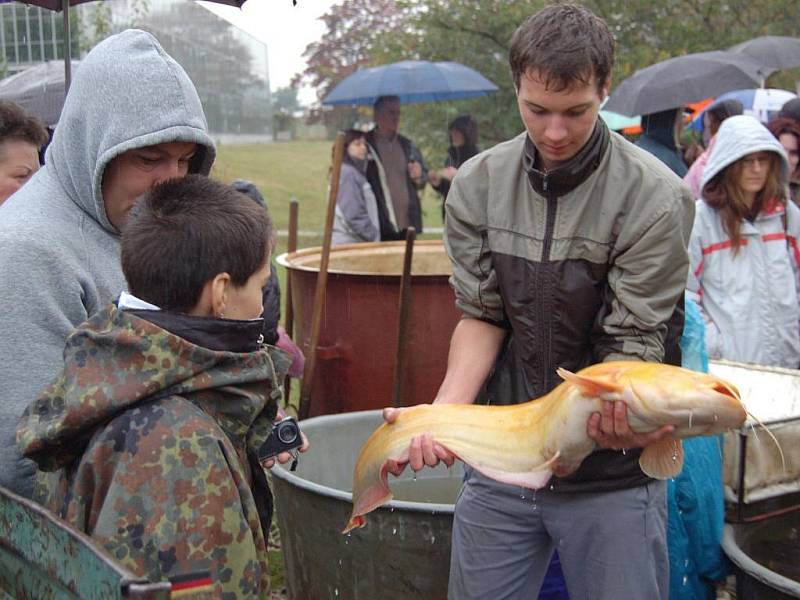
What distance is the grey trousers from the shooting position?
259 centimetres

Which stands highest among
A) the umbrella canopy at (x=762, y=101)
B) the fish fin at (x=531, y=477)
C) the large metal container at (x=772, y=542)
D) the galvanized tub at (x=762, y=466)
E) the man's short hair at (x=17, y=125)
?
the umbrella canopy at (x=762, y=101)

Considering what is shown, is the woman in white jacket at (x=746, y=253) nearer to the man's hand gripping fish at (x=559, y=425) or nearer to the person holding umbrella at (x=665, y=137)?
the person holding umbrella at (x=665, y=137)

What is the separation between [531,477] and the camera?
97.3 inches

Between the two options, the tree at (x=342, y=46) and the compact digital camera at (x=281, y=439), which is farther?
the tree at (x=342, y=46)

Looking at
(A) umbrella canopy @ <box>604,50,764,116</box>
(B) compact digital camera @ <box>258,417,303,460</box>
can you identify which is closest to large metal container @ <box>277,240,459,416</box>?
(B) compact digital camera @ <box>258,417,303,460</box>

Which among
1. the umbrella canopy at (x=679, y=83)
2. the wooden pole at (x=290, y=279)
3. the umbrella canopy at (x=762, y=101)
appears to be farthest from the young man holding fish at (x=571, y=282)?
the umbrella canopy at (x=762, y=101)

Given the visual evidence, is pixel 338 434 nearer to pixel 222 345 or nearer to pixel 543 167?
pixel 543 167

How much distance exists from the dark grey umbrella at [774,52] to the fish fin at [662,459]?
10.1m

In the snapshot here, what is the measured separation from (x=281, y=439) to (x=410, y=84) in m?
9.35

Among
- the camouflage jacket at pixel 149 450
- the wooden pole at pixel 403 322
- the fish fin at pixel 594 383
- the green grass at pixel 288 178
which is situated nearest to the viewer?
the camouflage jacket at pixel 149 450

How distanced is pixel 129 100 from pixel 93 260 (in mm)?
402

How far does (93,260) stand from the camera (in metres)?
2.33

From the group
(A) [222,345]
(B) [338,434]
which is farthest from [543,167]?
(B) [338,434]

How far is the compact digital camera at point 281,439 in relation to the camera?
2.23m
